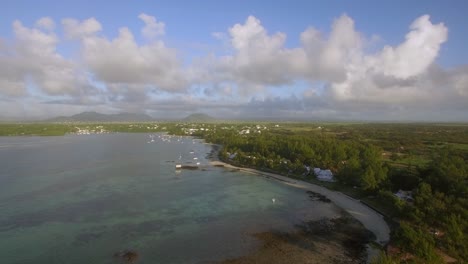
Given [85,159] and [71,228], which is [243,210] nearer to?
[71,228]

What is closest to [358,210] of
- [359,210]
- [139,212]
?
[359,210]

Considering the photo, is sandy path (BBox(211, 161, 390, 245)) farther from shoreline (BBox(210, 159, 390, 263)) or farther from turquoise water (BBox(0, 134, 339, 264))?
turquoise water (BBox(0, 134, 339, 264))

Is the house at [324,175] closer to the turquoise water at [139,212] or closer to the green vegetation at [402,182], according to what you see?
the green vegetation at [402,182]

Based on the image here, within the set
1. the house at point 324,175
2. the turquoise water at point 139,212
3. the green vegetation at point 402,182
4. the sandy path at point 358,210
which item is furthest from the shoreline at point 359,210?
the house at point 324,175

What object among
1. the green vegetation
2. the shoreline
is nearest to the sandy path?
the shoreline

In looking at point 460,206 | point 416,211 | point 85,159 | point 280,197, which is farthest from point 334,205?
point 85,159

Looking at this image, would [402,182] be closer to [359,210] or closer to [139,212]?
[359,210]
